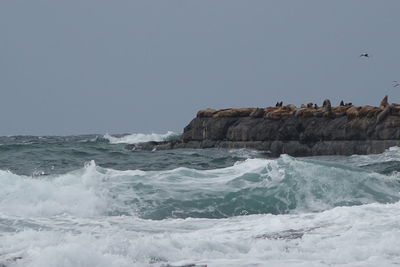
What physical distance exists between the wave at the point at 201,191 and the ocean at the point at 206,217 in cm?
→ 3

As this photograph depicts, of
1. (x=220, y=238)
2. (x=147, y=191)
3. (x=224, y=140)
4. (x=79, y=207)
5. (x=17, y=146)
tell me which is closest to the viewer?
(x=220, y=238)

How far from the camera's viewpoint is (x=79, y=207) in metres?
15.7

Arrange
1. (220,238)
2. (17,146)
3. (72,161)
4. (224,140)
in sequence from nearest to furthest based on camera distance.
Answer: (220,238) → (72,161) → (17,146) → (224,140)

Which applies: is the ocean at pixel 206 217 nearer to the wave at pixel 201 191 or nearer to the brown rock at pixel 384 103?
the wave at pixel 201 191

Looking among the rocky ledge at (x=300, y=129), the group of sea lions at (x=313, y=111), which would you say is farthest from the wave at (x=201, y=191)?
the group of sea lions at (x=313, y=111)

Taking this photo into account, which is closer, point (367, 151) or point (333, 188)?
point (333, 188)

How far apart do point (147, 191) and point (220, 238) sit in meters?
6.15

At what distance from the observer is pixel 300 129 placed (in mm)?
42938

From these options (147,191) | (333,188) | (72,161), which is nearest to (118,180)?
(147,191)

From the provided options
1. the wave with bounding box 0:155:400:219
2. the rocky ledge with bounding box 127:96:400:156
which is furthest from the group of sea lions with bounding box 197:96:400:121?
the wave with bounding box 0:155:400:219

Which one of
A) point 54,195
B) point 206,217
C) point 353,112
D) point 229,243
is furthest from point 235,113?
point 229,243

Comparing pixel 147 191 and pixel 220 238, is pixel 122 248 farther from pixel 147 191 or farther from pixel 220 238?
pixel 147 191

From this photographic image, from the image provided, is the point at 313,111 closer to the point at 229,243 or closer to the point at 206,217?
the point at 206,217

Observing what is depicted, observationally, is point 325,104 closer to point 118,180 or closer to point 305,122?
→ point 305,122
